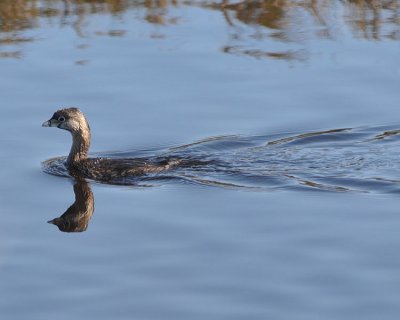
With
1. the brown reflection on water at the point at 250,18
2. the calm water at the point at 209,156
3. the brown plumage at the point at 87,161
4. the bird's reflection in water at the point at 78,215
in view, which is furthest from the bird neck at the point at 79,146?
the brown reflection on water at the point at 250,18

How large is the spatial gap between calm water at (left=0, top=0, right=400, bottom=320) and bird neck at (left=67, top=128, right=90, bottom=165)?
0.79 feet

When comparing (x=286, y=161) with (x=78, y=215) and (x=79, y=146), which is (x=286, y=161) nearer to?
(x=79, y=146)

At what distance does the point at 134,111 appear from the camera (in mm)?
14336

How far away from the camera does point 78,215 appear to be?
1137 centimetres

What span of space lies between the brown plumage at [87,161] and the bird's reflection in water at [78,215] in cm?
64

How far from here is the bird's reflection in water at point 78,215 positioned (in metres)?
11.1

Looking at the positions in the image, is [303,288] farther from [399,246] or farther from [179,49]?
[179,49]

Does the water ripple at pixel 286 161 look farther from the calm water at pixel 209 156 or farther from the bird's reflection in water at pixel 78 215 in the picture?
the bird's reflection in water at pixel 78 215

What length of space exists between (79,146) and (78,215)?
2.51 m

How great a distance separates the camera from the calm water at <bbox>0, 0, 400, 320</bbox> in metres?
9.37

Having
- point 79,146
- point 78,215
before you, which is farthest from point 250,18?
point 78,215

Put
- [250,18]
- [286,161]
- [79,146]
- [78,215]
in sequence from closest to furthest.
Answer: [78,215], [286,161], [79,146], [250,18]

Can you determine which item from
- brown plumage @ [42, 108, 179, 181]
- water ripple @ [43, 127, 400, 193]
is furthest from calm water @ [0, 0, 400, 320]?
brown plumage @ [42, 108, 179, 181]

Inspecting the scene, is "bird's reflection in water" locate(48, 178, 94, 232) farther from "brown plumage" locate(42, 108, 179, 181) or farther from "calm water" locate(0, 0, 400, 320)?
"brown plumage" locate(42, 108, 179, 181)
